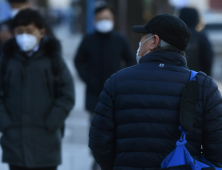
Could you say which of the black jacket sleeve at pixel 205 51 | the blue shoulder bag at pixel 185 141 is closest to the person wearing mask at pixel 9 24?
the black jacket sleeve at pixel 205 51

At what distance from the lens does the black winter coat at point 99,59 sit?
5.44 metres

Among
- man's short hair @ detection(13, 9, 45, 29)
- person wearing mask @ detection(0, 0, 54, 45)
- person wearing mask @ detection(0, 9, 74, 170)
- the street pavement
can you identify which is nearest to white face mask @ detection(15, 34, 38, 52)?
person wearing mask @ detection(0, 9, 74, 170)

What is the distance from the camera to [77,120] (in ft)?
27.2

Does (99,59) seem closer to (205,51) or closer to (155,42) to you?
(205,51)

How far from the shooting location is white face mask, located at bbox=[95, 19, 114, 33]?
18.4ft

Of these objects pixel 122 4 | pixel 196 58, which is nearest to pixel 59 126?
pixel 196 58

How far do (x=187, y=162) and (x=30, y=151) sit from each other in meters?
1.77

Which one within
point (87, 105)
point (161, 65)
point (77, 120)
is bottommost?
point (77, 120)

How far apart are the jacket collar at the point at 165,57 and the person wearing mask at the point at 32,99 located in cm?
145

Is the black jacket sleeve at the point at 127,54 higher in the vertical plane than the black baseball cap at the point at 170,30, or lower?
lower

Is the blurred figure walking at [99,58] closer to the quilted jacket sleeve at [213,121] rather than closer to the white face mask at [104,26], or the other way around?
the white face mask at [104,26]

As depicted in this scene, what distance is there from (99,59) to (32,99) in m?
1.86

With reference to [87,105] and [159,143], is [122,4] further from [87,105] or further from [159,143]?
[159,143]

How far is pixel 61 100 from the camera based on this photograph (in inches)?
150
